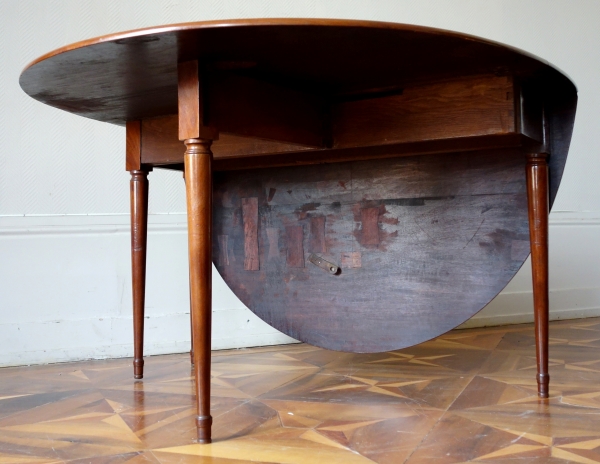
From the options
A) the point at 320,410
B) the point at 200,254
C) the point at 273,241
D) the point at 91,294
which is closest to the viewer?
the point at 200,254

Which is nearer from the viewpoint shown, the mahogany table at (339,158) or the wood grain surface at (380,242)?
the mahogany table at (339,158)

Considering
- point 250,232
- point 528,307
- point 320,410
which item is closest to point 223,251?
point 250,232

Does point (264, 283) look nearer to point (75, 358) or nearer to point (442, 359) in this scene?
point (442, 359)

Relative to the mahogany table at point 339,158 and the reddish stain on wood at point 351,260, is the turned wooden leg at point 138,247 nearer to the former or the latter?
the mahogany table at point 339,158

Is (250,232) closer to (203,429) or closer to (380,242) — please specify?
(380,242)

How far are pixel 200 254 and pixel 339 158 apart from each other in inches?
23.6

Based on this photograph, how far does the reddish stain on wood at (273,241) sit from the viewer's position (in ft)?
6.37

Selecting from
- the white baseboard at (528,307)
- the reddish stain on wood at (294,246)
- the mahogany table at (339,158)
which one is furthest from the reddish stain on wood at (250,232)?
the white baseboard at (528,307)

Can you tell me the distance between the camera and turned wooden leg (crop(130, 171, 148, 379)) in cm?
186

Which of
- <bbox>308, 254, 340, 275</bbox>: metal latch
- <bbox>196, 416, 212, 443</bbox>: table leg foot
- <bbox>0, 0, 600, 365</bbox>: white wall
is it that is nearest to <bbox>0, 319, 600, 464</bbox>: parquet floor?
<bbox>196, 416, 212, 443</bbox>: table leg foot

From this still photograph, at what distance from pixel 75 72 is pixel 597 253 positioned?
2.61 metres

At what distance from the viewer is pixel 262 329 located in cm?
254

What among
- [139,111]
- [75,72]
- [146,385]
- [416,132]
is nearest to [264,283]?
[146,385]

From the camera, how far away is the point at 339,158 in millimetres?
1715
